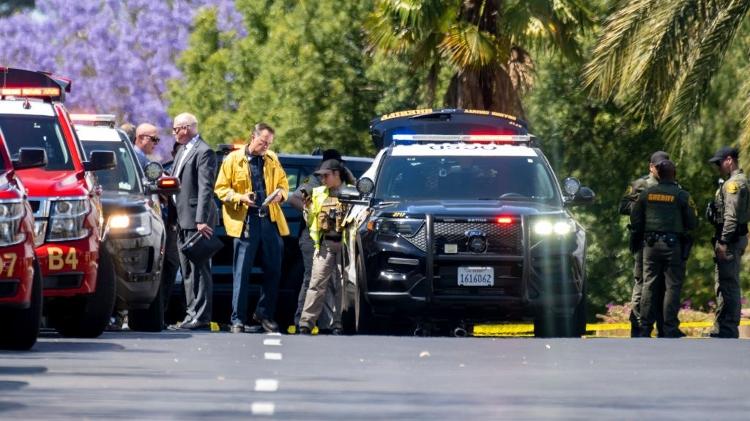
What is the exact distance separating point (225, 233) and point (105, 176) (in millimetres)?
1938

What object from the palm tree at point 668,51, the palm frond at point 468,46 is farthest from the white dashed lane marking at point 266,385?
the palm frond at point 468,46

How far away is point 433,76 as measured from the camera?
32.8 metres

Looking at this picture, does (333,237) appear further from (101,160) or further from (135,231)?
(101,160)

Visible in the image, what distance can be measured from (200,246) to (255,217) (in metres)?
0.56

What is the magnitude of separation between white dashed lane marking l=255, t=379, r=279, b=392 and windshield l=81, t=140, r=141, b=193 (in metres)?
7.33

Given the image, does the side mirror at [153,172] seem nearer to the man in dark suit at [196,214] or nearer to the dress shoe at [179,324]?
the man in dark suit at [196,214]

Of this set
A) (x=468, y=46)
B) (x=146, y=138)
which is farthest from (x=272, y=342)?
(x=468, y=46)

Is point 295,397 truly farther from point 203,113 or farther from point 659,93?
point 203,113

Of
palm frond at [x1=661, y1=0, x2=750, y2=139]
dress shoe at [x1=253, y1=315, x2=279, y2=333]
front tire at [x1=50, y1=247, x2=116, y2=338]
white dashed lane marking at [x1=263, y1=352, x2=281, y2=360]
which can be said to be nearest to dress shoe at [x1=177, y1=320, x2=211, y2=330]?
dress shoe at [x1=253, y1=315, x2=279, y2=333]

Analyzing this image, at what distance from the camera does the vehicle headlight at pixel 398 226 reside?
19234mm

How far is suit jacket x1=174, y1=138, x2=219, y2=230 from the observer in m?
21.1

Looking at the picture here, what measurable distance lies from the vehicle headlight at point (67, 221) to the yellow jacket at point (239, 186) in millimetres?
3841

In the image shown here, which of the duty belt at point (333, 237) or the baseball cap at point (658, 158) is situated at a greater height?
the baseball cap at point (658, 158)

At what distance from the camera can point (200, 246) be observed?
69.1ft
